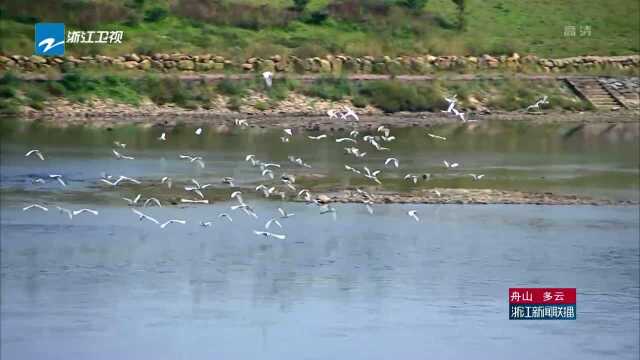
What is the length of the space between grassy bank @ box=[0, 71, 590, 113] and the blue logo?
3.40ft

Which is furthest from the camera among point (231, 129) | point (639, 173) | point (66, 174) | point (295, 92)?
point (295, 92)

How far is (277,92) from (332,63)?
123 centimetres

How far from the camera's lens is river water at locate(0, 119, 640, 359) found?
15805 millimetres

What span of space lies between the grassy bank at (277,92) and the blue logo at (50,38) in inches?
40.8

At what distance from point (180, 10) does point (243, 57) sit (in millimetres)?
1302

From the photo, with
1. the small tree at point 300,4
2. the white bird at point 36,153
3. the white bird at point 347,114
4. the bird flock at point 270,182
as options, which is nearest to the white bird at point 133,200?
the bird flock at point 270,182

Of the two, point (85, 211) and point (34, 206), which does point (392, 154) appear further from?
point (34, 206)

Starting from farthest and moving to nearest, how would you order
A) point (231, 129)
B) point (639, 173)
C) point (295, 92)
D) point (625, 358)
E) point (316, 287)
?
point (295, 92), point (231, 129), point (639, 173), point (316, 287), point (625, 358)

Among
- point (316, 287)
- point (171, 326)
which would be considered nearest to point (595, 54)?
point (316, 287)

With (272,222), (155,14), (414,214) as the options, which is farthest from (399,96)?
(272,222)

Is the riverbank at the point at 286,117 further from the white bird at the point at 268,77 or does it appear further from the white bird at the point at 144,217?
the white bird at the point at 144,217

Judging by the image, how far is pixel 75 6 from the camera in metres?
28.4

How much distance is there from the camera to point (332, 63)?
28750mm

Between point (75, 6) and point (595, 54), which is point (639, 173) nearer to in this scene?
point (595, 54)
